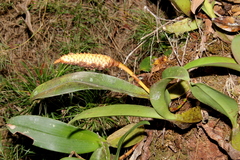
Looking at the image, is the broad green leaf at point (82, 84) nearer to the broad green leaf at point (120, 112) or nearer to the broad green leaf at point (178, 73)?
the broad green leaf at point (120, 112)

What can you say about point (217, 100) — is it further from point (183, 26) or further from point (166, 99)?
point (183, 26)

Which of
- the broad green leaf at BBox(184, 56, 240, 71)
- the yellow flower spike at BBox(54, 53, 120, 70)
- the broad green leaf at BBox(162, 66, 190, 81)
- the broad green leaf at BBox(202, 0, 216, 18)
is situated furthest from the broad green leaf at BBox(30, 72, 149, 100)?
the broad green leaf at BBox(202, 0, 216, 18)

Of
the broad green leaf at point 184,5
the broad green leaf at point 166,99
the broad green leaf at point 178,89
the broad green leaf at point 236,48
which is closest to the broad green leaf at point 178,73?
the broad green leaf at point 166,99

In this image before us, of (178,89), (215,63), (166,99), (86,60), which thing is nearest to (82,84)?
(86,60)

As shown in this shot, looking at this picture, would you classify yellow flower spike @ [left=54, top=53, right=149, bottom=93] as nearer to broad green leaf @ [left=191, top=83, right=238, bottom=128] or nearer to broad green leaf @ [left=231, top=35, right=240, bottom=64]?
broad green leaf @ [left=191, top=83, right=238, bottom=128]

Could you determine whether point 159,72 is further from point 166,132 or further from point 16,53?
point 16,53
